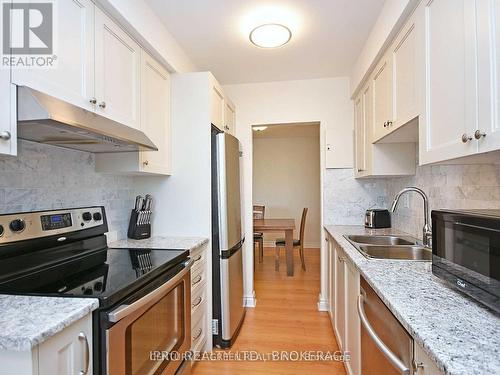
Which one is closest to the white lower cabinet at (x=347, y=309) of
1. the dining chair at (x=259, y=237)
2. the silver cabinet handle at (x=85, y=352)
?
the silver cabinet handle at (x=85, y=352)

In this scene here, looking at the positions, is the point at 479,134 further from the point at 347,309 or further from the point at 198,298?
the point at 198,298

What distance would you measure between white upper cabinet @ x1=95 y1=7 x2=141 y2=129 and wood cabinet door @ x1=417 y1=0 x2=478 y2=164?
1580 millimetres

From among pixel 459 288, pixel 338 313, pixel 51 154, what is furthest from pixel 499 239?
pixel 51 154

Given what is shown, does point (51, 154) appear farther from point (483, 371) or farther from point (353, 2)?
point (353, 2)

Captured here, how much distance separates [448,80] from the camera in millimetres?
1114

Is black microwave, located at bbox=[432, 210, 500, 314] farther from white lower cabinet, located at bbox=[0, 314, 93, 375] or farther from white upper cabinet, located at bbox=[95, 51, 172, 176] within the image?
white upper cabinet, located at bbox=[95, 51, 172, 176]

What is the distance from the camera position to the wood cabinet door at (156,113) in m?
1.85

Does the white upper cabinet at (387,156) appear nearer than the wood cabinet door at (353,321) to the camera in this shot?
No

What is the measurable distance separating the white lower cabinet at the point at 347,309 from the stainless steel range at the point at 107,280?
3.14 ft

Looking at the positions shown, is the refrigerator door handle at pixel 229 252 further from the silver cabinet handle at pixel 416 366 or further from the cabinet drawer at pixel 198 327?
the silver cabinet handle at pixel 416 366

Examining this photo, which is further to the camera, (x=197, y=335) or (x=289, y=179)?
(x=289, y=179)

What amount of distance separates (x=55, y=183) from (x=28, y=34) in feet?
A: 2.49

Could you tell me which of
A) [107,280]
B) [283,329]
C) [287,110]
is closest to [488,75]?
[107,280]

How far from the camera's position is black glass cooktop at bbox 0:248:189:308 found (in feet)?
3.37
